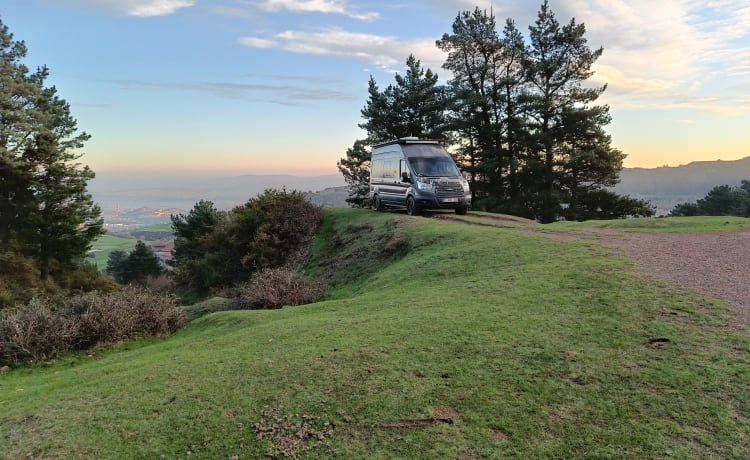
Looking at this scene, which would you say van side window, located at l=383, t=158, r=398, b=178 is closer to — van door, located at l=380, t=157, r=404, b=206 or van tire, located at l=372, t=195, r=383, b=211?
van door, located at l=380, t=157, r=404, b=206

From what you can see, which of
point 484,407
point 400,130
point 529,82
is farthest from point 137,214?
point 484,407

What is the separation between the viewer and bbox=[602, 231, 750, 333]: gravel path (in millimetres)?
7242

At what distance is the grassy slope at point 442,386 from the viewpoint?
3.88m

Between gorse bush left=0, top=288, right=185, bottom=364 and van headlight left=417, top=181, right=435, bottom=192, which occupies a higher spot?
van headlight left=417, top=181, right=435, bottom=192

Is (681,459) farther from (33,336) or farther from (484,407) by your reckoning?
(33,336)

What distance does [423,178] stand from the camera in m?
19.0

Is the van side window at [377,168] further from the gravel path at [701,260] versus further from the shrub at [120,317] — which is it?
the shrub at [120,317]

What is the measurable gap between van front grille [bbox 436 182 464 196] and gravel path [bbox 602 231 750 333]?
21.8 feet

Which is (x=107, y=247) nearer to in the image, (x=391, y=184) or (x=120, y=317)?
(x=391, y=184)

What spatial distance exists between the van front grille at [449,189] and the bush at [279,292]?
26.4 ft

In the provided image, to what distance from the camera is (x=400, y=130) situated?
41.5 m

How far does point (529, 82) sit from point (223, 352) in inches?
1436

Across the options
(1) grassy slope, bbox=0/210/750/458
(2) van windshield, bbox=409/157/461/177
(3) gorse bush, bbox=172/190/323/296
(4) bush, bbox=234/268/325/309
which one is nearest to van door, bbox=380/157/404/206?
(2) van windshield, bbox=409/157/461/177

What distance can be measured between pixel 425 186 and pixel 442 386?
14.7 metres
